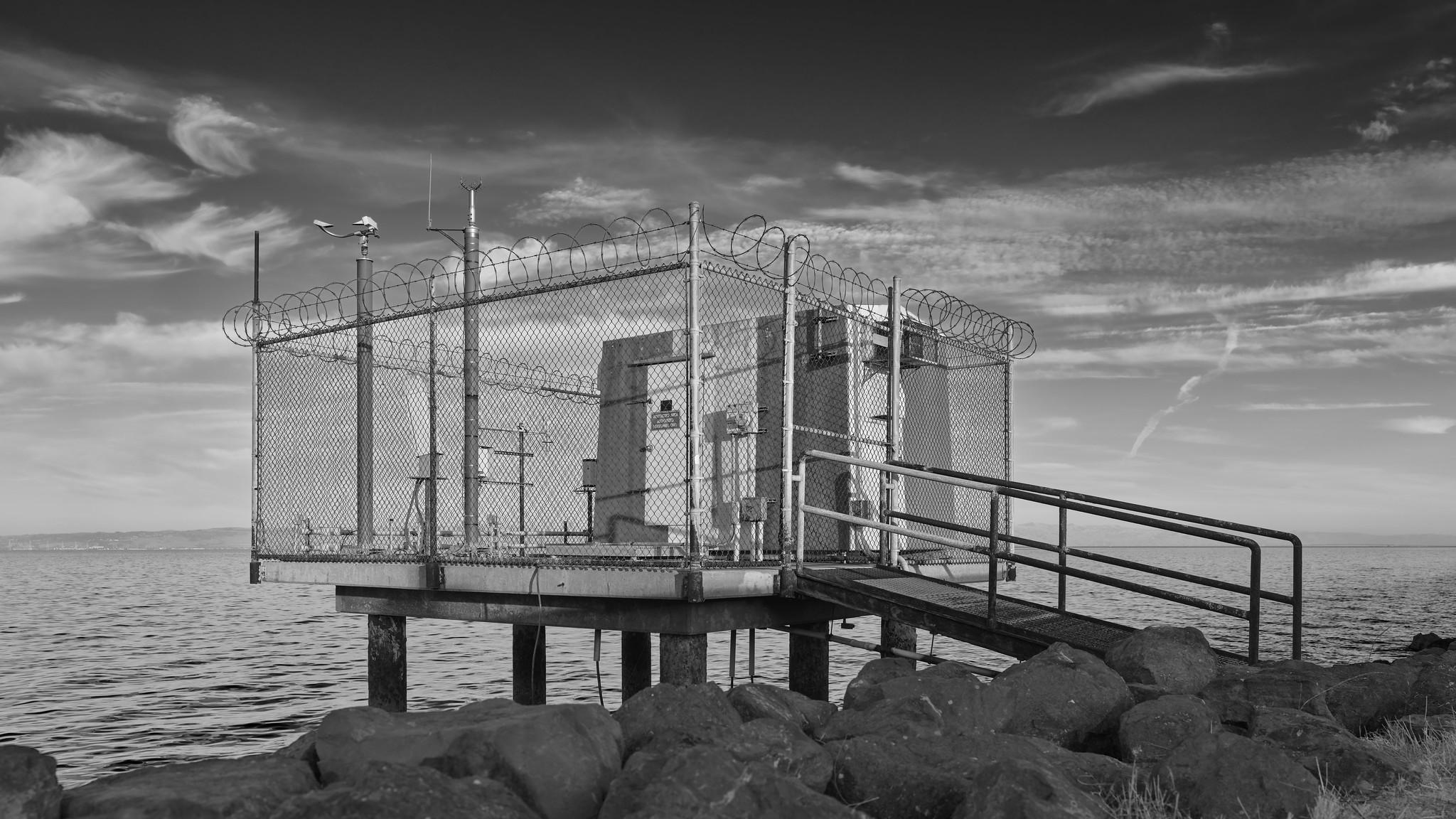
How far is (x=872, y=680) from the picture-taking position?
25.6ft

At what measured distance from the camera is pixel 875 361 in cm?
1367

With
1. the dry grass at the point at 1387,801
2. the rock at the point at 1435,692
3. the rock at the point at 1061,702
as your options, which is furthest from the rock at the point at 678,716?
the rock at the point at 1435,692

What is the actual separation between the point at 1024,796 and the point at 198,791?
10.4ft

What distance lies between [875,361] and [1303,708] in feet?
22.1

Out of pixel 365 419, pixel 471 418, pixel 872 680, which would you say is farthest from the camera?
pixel 365 419

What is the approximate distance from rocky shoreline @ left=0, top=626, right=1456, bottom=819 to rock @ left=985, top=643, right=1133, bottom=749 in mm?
12

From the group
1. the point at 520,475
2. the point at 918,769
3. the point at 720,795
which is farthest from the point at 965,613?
the point at 520,475

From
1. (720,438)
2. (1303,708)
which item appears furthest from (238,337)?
(1303,708)

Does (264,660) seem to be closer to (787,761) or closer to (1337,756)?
(787,761)

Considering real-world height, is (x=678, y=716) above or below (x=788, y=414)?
below

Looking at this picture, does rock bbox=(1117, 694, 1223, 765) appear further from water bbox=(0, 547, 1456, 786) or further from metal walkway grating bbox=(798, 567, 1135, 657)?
water bbox=(0, 547, 1456, 786)

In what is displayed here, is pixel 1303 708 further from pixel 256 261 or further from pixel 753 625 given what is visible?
pixel 256 261

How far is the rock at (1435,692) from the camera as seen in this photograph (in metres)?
8.00

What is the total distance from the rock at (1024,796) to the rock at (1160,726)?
5.28ft
